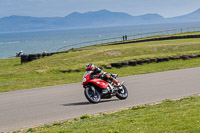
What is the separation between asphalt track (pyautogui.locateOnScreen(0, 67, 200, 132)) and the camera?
31.4 ft

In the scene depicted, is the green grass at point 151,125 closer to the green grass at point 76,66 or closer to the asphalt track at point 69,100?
the asphalt track at point 69,100

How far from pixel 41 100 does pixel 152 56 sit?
15550mm

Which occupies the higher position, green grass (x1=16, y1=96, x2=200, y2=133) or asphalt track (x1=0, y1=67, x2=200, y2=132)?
green grass (x1=16, y1=96, x2=200, y2=133)

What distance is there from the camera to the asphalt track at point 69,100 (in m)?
9.57

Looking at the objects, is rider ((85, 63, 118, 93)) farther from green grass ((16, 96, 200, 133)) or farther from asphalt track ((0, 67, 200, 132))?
green grass ((16, 96, 200, 133))

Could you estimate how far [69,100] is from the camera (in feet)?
40.4

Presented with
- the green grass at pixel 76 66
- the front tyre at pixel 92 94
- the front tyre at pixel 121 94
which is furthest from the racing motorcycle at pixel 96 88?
the green grass at pixel 76 66

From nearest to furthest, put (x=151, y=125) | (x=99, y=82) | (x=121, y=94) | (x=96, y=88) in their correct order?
1. (x=151, y=125)
2. (x=99, y=82)
3. (x=96, y=88)
4. (x=121, y=94)

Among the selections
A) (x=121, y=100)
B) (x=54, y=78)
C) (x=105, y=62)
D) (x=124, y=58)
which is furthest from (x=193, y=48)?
(x=121, y=100)

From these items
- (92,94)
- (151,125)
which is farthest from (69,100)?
(151,125)

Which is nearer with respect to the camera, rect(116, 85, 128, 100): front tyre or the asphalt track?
the asphalt track

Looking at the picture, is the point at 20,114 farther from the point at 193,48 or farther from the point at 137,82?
the point at 193,48

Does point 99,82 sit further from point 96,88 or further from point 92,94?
point 92,94

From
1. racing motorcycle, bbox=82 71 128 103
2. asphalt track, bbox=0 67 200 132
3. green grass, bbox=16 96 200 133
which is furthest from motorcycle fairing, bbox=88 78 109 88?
green grass, bbox=16 96 200 133
